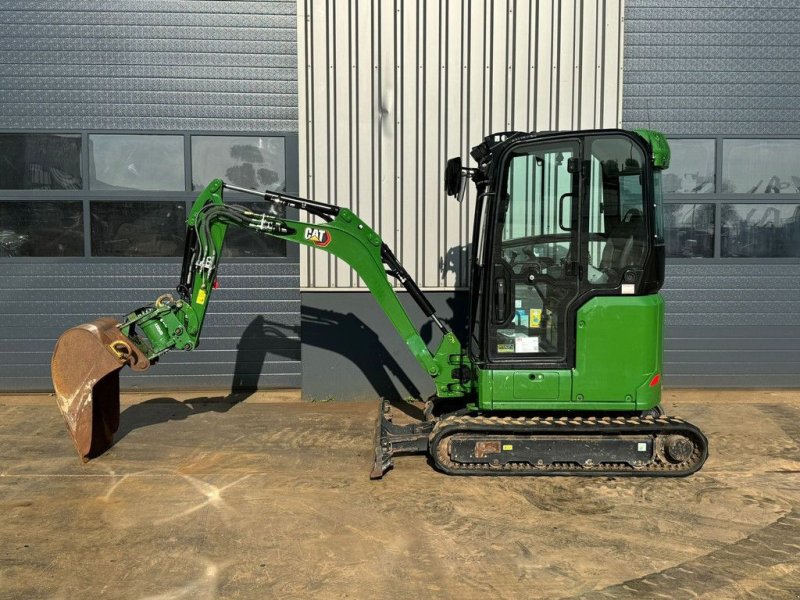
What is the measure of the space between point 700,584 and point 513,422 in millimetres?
1984

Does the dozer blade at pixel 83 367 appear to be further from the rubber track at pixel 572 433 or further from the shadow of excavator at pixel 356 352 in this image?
the rubber track at pixel 572 433

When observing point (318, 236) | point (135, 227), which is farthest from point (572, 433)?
point (135, 227)

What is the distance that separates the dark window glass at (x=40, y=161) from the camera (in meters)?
8.97

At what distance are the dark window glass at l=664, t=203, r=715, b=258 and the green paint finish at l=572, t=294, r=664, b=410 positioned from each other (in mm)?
3509

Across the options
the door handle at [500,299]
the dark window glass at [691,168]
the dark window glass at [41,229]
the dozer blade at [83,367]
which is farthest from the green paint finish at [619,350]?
the dark window glass at [41,229]

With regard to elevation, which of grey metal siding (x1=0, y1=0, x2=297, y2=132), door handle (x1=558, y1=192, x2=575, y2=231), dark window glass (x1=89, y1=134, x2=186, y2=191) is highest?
grey metal siding (x1=0, y1=0, x2=297, y2=132)

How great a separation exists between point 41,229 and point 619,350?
724 cm

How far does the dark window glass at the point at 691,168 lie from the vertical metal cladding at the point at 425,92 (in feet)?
3.36

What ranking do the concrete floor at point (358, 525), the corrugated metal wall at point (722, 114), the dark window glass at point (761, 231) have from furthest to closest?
the dark window glass at point (761, 231) < the corrugated metal wall at point (722, 114) < the concrete floor at point (358, 525)

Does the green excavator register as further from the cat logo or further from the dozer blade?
the cat logo

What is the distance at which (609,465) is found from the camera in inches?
236

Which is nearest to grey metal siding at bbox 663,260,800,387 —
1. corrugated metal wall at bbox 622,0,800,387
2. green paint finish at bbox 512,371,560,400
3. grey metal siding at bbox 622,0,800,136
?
corrugated metal wall at bbox 622,0,800,387

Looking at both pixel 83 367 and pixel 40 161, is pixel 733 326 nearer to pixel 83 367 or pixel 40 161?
pixel 83 367

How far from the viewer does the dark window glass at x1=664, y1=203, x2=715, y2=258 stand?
9164 mm
